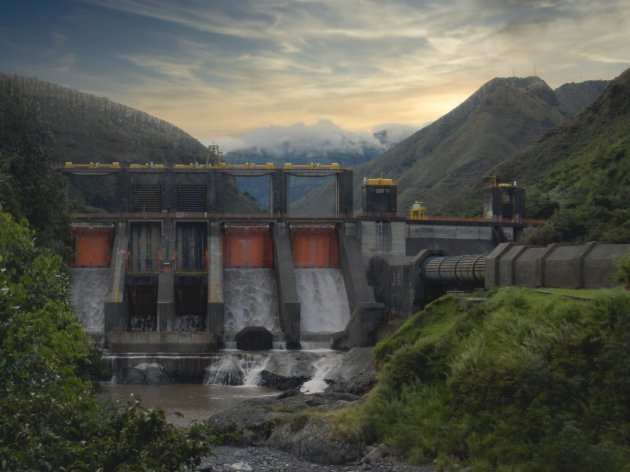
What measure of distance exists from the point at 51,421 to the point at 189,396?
27858mm

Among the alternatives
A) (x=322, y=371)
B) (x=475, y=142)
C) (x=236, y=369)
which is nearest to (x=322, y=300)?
(x=322, y=371)

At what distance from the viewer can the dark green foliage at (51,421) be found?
15.1m

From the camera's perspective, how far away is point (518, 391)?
79.8ft

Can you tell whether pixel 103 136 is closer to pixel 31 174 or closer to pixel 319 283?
pixel 319 283

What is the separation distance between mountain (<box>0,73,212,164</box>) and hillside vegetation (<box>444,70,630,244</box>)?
161ft

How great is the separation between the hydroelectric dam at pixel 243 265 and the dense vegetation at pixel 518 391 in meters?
20.7

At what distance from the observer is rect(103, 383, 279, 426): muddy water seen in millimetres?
39219

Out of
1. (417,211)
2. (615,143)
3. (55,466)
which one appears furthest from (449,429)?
(615,143)

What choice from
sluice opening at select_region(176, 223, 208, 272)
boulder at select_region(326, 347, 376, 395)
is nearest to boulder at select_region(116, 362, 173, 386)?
boulder at select_region(326, 347, 376, 395)

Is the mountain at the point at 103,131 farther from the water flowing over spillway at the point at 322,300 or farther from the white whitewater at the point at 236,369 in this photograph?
the white whitewater at the point at 236,369

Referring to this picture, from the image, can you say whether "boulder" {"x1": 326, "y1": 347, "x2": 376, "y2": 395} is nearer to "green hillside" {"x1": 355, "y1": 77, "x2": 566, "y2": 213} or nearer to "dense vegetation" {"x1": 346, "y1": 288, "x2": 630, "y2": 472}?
"dense vegetation" {"x1": 346, "y1": 288, "x2": 630, "y2": 472}

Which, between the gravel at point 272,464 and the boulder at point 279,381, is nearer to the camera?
the gravel at point 272,464

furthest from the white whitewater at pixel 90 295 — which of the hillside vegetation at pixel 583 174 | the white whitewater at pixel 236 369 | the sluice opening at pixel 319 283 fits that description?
the hillside vegetation at pixel 583 174

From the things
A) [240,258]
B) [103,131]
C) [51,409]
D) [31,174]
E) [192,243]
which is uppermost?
[103,131]
